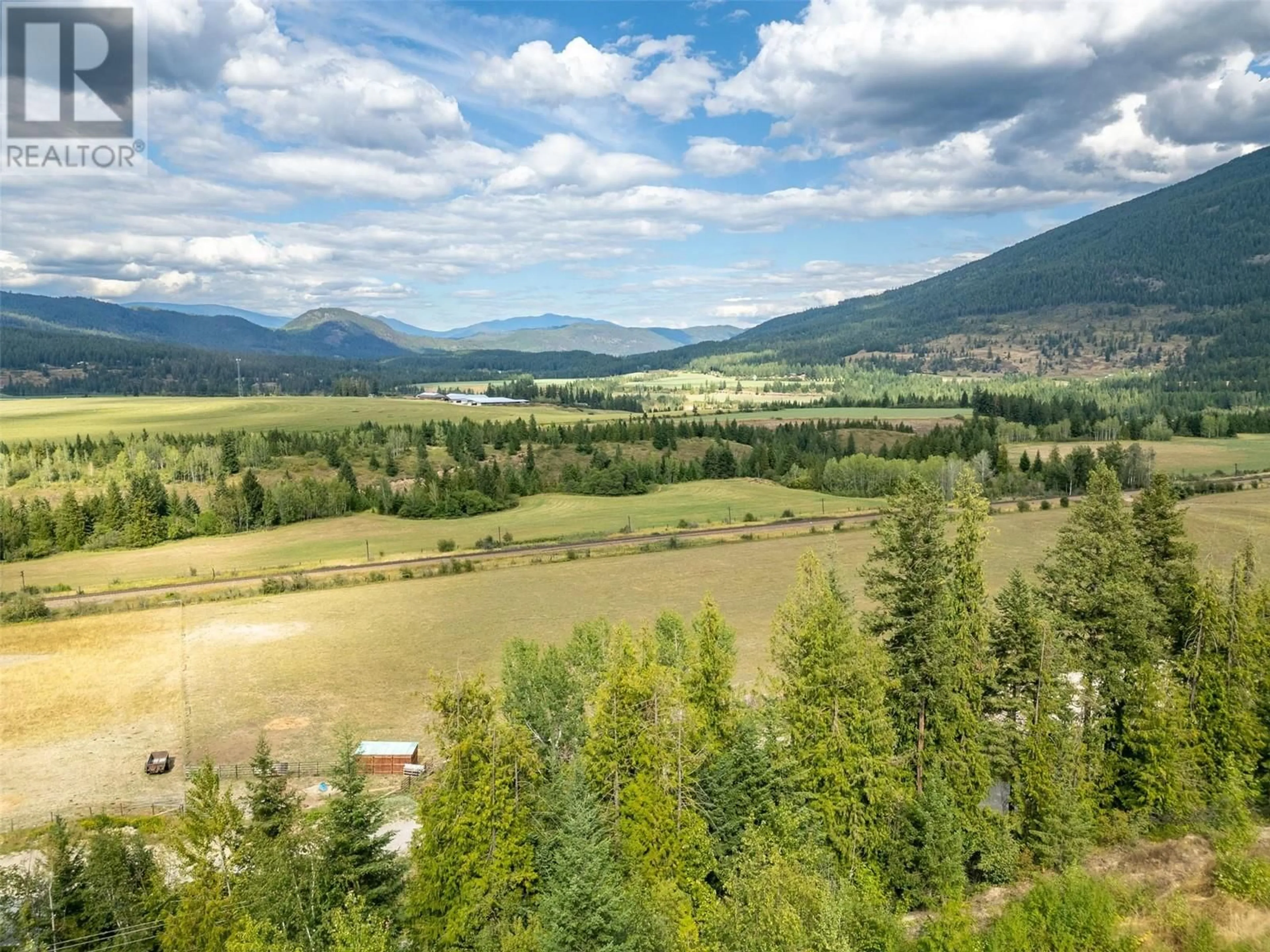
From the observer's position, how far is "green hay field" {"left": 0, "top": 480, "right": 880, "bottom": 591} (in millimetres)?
95562

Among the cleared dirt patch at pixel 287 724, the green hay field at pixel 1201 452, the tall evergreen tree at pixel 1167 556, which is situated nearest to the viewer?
the tall evergreen tree at pixel 1167 556

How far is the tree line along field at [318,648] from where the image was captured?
150ft

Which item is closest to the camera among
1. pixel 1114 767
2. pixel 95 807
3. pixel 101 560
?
pixel 1114 767

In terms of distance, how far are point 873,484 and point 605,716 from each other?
118m

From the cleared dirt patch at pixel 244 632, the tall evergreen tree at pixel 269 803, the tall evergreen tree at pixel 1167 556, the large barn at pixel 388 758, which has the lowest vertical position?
the cleared dirt patch at pixel 244 632

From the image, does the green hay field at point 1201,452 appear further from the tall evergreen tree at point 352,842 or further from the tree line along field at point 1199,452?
the tall evergreen tree at point 352,842

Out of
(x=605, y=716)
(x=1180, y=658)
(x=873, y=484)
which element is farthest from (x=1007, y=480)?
(x=605, y=716)

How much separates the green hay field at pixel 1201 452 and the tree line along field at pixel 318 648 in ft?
138

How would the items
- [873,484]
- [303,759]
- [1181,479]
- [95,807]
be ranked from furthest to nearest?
[873,484], [1181,479], [303,759], [95,807]

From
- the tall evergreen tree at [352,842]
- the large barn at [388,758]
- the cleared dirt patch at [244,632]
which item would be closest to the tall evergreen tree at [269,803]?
the tall evergreen tree at [352,842]

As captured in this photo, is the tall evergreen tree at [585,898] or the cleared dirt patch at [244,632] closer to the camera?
the tall evergreen tree at [585,898]

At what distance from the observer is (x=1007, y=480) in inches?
4865

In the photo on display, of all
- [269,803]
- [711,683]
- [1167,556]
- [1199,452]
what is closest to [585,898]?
[711,683]

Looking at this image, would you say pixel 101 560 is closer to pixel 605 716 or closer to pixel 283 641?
pixel 283 641
